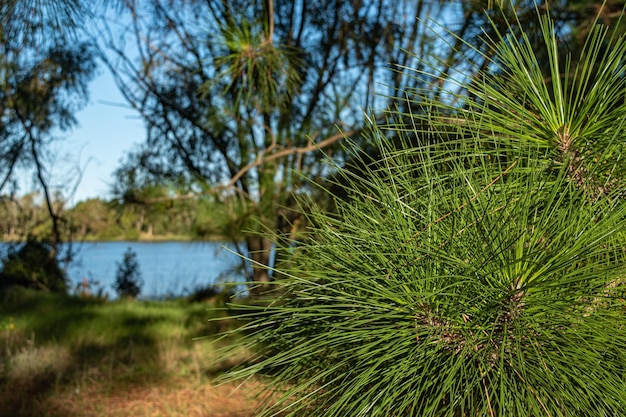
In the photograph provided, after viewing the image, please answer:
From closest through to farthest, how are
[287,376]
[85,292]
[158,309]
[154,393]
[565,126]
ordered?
[565,126] → [287,376] → [154,393] → [158,309] → [85,292]

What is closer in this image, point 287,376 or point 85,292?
point 287,376

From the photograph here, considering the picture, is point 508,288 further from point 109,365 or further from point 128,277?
point 128,277

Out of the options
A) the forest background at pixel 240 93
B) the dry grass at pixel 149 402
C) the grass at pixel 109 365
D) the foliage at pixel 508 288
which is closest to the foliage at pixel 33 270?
the forest background at pixel 240 93

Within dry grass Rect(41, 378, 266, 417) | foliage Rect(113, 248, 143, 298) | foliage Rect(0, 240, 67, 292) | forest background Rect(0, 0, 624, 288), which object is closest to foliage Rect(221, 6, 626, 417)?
forest background Rect(0, 0, 624, 288)

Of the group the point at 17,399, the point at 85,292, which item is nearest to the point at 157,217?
the point at 17,399

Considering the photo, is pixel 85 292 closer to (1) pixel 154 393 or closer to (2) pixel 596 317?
(1) pixel 154 393

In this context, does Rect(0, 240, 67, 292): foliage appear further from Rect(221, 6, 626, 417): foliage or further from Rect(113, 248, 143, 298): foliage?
Rect(221, 6, 626, 417): foliage

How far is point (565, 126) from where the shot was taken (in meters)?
0.92

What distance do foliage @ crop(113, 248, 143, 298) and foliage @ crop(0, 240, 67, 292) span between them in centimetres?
91

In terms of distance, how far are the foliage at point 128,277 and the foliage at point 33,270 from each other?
0.91 m

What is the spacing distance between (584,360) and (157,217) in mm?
3345

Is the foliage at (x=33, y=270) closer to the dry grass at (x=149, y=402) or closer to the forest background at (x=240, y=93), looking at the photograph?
the forest background at (x=240, y=93)

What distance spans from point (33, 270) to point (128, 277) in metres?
1.62

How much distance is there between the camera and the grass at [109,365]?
3576 mm
